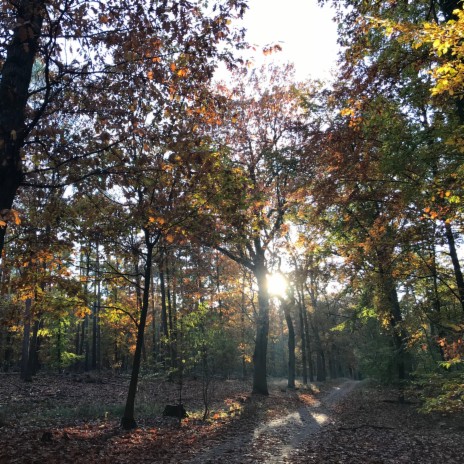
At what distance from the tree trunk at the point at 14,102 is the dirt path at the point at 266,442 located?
6212mm

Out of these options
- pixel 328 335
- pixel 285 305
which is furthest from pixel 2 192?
pixel 328 335

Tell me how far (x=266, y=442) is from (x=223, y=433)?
144 centimetres

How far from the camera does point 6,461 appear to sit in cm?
627

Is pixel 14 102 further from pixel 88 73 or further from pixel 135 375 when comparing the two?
pixel 135 375

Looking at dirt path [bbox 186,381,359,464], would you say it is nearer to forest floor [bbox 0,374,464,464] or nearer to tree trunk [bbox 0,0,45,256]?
forest floor [bbox 0,374,464,464]

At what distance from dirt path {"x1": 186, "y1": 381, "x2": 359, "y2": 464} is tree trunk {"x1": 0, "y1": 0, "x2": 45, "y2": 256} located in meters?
6.21

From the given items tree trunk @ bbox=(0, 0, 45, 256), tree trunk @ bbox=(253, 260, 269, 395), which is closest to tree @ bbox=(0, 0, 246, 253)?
tree trunk @ bbox=(0, 0, 45, 256)

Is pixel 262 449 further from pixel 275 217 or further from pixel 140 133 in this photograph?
pixel 275 217

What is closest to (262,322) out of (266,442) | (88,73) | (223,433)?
(223,433)

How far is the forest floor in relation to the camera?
24.5ft

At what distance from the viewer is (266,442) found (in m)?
9.22

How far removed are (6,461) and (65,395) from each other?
11159 millimetres

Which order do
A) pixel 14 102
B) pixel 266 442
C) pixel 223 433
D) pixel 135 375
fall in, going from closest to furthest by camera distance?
pixel 14 102, pixel 266 442, pixel 223 433, pixel 135 375

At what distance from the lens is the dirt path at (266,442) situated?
758 cm
